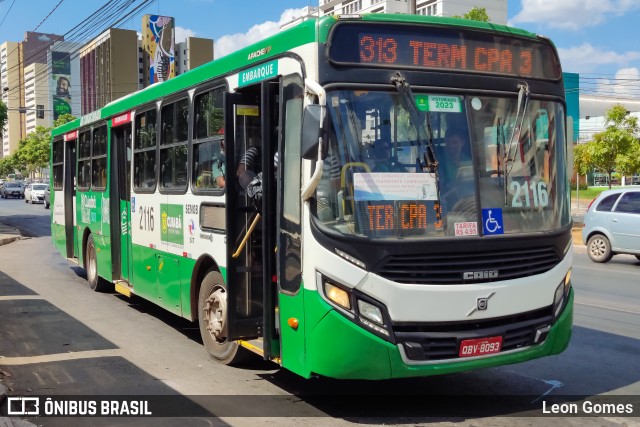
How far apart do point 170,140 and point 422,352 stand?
14.8 feet

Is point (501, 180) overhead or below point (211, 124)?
below

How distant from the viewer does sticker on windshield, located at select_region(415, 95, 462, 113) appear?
17.4ft

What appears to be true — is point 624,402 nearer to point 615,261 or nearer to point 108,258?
point 108,258

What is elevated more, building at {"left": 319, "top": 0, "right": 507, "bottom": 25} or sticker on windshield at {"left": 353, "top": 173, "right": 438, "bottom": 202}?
building at {"left": 319, "top": 0, "right": 507, "bottom": 25}

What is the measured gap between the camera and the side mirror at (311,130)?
16.2ft

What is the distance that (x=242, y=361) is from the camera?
22.9 feet

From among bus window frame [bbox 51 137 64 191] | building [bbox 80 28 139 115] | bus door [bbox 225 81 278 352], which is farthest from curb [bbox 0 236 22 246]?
building [bbox 80 28 139 115]

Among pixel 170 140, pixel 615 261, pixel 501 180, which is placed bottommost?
pixel 615 261

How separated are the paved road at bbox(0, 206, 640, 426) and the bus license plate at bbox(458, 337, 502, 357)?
22.2 inches

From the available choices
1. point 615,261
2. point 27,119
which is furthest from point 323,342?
point 27,119

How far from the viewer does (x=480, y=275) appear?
525cm

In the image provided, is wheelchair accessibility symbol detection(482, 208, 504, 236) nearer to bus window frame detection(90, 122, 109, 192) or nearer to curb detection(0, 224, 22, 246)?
bus window frame detection(90, 122, 109, 192)

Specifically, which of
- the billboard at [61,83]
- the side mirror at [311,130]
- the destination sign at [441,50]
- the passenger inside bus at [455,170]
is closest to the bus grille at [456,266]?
the passenger inside bus at [455,170]

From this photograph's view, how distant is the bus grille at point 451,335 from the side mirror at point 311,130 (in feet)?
4.67
